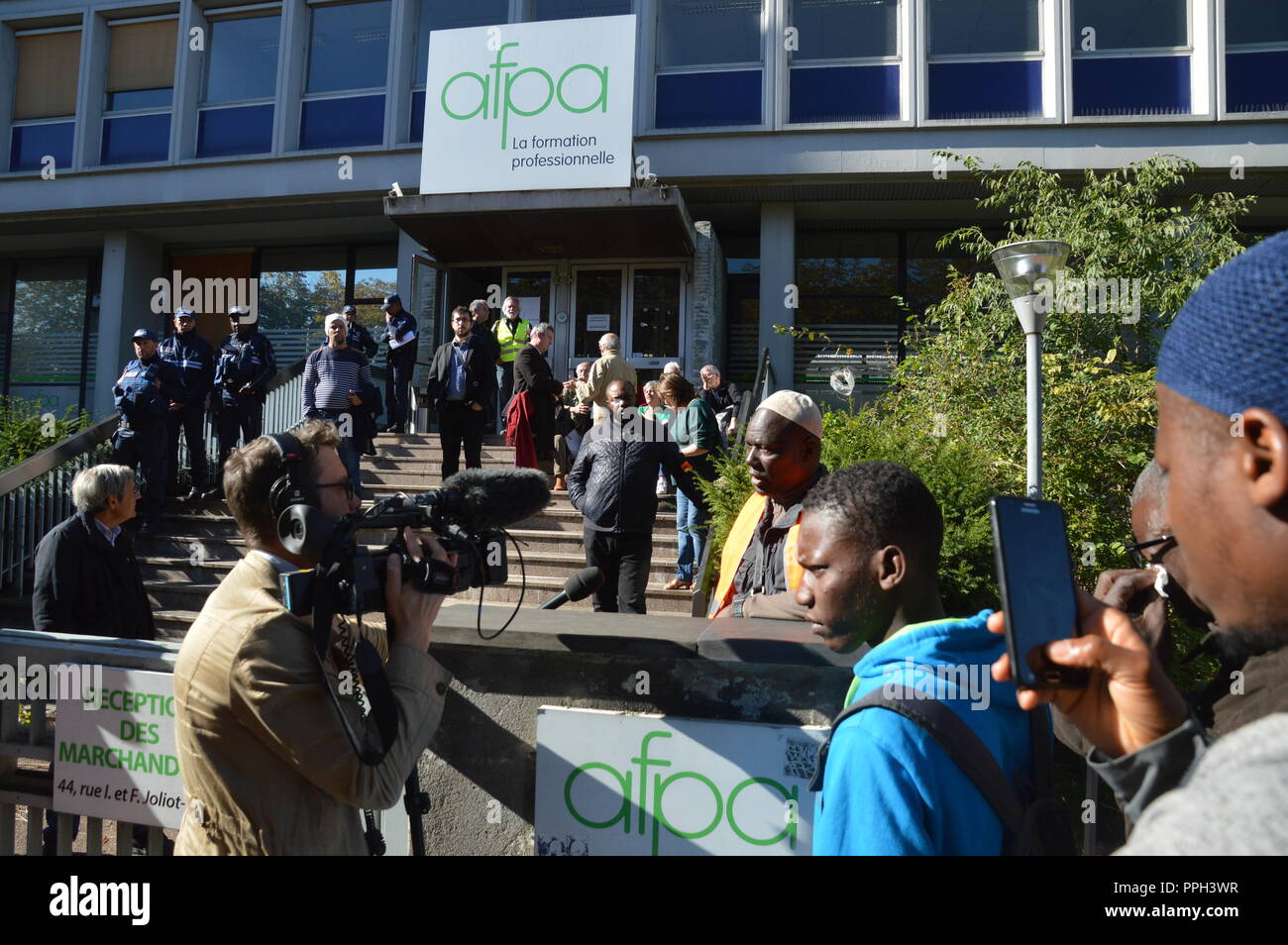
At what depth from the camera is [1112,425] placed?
7004 millimetres

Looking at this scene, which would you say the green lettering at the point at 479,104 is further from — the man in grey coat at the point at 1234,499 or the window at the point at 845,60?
the man in grey coat at the point at 1234,499

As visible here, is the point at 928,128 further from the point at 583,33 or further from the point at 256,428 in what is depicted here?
the point at 256,428

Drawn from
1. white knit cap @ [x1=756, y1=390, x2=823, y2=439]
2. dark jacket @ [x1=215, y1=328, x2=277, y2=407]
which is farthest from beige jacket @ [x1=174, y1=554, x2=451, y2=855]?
dark jacket @ [x1=215, y1=328, x2=277, y2=407]

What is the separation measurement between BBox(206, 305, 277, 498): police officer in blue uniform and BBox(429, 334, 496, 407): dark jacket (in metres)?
2.19

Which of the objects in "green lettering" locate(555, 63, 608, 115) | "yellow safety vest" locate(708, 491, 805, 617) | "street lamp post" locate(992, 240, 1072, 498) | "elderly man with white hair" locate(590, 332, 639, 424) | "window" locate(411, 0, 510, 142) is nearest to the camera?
"yellow safety vest" locate(708, 491, 805, 617)

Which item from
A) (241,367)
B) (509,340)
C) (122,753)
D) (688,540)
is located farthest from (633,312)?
(122,753)

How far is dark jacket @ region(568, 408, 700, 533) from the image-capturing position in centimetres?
557

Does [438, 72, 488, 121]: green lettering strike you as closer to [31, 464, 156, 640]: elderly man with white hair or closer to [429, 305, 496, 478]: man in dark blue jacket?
[429, 305, 496, 478]: man in dark blue jacket

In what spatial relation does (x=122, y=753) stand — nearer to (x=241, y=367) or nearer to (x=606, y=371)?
(x=606, y=371)

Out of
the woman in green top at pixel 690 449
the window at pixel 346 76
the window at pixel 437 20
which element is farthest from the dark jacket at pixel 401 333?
the window at pixel 346 76

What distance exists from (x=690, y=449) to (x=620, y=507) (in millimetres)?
1728
